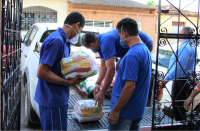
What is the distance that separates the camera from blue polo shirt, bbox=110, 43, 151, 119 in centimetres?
208

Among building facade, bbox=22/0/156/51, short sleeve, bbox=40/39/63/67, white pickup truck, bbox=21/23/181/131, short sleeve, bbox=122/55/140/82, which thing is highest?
building facade, bbox=22/0/156/51

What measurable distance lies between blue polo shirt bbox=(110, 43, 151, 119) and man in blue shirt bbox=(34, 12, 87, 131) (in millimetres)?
487

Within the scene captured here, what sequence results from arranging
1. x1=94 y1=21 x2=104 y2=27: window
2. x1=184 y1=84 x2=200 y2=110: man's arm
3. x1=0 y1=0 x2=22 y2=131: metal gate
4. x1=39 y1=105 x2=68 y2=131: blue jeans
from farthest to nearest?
x1=94 y1=21 x2=104 y2=27: window < x1=184 y1=84 x2=200 y2=110: man's arm < x1=39 y1=105 x2=68 y2=131: blue jeans < x1=0 y1=0 x2=22 y2=131: metal gate

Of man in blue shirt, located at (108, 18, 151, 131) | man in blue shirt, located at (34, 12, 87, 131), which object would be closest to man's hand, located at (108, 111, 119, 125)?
man in blue shirt, located at (108, 18, 151, 131)

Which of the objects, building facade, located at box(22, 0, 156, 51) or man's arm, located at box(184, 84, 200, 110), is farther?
building facade, located at box(22, 0, 156, 51)

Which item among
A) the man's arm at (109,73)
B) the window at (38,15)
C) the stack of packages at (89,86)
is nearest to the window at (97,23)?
the window at (38,15)

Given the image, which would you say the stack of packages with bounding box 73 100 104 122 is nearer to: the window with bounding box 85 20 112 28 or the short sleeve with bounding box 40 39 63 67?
the short sleeve with bounding box 40 39 63 67

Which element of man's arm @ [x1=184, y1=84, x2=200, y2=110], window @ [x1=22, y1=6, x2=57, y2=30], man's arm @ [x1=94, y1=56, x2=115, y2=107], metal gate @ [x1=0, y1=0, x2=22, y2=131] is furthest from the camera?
window @ [x1=22, y1=6, x2=57, y2=30]

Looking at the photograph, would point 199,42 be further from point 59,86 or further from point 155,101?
point 59,86

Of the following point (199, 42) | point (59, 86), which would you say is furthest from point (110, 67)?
point (199, 42)

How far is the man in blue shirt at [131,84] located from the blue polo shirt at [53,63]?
602 mm

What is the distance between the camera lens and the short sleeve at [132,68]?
2.07 metres

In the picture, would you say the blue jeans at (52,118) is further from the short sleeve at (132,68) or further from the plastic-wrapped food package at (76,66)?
the short sleeve at (132,68)

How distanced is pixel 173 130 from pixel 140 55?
1764mm
